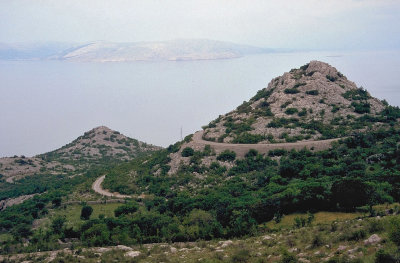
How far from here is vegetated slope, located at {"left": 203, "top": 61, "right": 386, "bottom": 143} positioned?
4991 cm

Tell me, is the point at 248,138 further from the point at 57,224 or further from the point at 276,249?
the point at 276,249

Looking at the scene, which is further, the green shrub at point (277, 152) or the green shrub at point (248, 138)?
the green shrub at point (248, 138)

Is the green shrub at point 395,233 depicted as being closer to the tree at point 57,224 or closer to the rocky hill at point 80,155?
the tree at point 57,224

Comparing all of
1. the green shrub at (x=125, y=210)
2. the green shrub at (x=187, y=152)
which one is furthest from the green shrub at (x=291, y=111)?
the green shrub at (x=125, y=210)

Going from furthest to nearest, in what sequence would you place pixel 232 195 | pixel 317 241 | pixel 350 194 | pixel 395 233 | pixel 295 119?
1. pixel 295 119
2. pixel 232 195
3. pixel 350 194
4. pixel 317 241
5. pixel 395 233

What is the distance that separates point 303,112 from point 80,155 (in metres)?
50.1

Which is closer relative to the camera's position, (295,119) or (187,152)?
(187,152)

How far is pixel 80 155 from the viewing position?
84250mm

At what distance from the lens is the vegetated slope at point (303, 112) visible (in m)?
49.9

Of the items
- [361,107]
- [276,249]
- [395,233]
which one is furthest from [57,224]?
[361,107]

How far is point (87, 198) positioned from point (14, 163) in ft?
121

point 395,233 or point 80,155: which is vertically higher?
point 395,233

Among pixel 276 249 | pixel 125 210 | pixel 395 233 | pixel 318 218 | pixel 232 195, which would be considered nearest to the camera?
pixel 395 233

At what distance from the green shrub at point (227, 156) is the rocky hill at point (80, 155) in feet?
120
